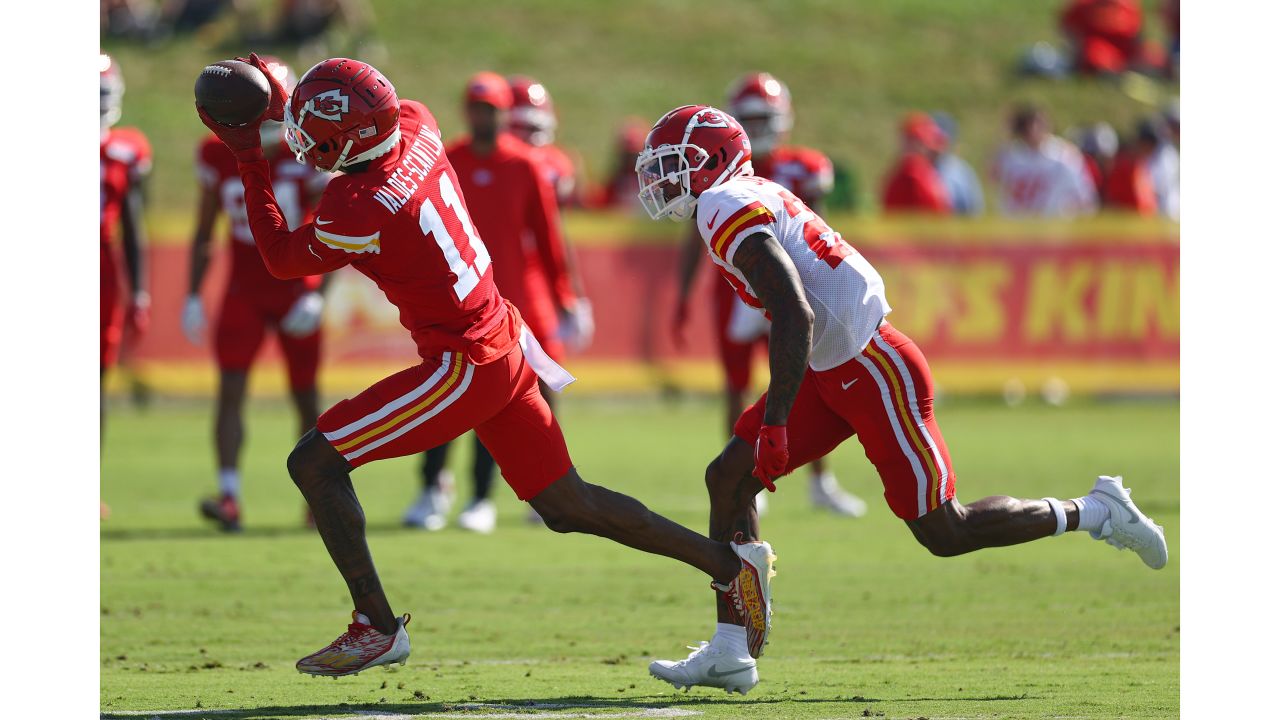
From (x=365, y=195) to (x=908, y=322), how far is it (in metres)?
11.8

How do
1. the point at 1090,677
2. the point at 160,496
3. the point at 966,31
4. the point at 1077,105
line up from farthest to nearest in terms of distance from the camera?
the point at 966,31, the point at 1077,105, the point at 160,496, the point at 1090,677

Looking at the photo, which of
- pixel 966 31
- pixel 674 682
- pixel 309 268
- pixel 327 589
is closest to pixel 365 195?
pixel 309 268

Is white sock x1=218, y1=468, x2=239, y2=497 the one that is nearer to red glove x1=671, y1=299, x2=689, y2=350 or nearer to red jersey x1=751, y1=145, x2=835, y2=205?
red glove x1=671, y1=299, x2=689, y2=350

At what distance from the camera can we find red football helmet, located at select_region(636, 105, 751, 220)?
18.7 feet

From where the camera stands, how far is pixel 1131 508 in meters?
6.15

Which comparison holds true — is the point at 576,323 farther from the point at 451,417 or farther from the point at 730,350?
the point at 451,417

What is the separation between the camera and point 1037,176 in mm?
19359

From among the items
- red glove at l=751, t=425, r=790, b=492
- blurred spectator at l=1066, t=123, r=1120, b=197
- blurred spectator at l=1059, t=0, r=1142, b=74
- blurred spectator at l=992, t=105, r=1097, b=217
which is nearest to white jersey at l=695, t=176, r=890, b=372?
red glove at l=751, t=425, r=790, b=492

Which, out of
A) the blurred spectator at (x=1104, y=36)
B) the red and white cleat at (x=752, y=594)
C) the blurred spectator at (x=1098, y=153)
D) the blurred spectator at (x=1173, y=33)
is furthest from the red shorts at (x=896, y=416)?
the blurred spectator at (x=1173, y=33)

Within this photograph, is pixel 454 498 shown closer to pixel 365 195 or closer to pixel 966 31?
pixel 365 195

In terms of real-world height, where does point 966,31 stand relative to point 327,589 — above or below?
above

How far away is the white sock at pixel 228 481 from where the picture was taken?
372 inches

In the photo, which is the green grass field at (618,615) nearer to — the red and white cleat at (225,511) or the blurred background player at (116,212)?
the red and white cleat at (225,511)

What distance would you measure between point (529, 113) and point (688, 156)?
184 inches
